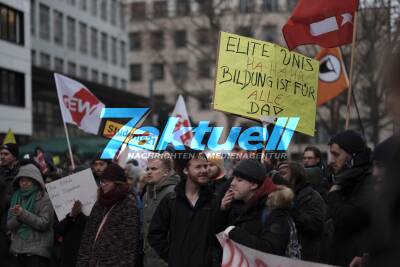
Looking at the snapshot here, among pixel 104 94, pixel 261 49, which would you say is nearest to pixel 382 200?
pixel 261 49

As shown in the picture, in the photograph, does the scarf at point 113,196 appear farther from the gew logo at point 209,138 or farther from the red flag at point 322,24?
the red flag at point 322,24

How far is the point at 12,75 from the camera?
39812 millimetres

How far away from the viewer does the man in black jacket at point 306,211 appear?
266 inches

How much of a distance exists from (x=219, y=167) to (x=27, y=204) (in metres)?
2.34

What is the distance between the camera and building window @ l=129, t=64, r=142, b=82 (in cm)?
8579

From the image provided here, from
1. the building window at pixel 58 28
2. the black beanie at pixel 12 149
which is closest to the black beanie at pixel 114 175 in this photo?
the black beanie at pixel 12 149

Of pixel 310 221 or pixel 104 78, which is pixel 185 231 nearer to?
pixel 310 221

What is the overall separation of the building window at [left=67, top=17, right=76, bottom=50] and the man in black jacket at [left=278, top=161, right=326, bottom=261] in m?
49.2

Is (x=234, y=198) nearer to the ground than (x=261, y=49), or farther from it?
→ nearer to the ground

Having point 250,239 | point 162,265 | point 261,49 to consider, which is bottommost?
point 162,265

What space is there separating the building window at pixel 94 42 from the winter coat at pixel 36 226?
168 ft

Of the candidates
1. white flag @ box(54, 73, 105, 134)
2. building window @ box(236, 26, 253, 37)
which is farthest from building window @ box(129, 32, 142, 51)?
white flag @ box(54, 73, 105, 134)

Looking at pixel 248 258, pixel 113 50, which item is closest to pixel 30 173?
pixel 248 258

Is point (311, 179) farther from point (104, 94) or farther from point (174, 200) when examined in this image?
point (104, 94)
